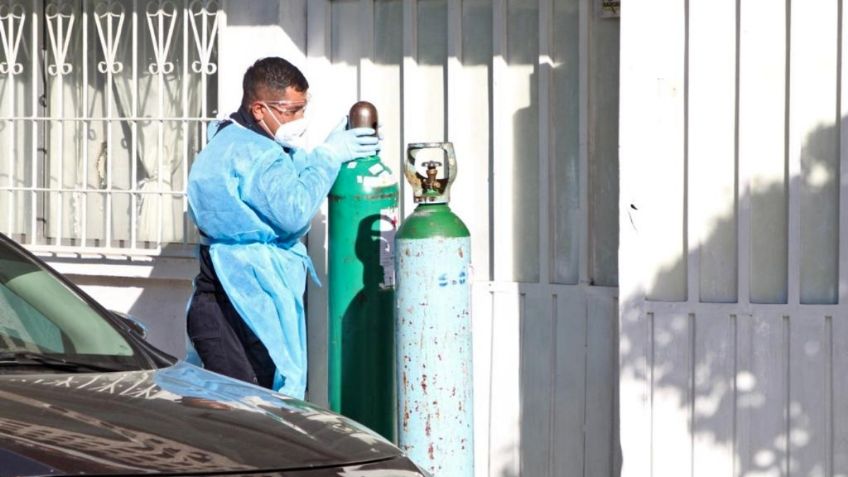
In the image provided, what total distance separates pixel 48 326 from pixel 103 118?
3.41m

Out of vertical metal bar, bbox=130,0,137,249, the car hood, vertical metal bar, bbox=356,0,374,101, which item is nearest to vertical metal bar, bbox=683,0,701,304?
vertical metal bar, bbox=356,0,374,101

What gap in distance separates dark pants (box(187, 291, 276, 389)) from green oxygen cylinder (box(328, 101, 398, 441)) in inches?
13.4

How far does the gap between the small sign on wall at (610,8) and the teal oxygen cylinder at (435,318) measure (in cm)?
100

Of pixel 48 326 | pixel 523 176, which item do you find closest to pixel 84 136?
pixel 523 176

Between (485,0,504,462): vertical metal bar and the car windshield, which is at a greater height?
(485,0,504,462): vertical metal bar

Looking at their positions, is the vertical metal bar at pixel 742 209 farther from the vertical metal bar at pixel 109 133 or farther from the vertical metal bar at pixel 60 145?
the vertical metal bar at pixel 60 145

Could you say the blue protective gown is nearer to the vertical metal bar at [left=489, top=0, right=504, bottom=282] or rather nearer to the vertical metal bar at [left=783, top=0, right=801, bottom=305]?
the vertical metal bar at [left=489, top=0, right=504, bottom=282]

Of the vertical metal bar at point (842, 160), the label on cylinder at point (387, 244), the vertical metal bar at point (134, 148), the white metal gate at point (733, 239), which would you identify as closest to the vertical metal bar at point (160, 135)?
the vertical metal bar at point (134, 148)

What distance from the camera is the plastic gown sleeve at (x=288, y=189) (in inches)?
236

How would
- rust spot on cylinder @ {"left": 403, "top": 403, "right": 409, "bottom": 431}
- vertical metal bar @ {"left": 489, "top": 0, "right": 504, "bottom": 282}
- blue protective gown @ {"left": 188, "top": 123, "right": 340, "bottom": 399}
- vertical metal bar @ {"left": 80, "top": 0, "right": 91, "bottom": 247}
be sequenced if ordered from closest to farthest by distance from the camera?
rust spot on cylinder @ {"left": 403, "top": 403, "right": 409, "bottom": 431} < blue protective gown @ {"left": 188, "top": 123, "right": 340, "bottom": 399} < vertical metal bar @ {"left": 489, "top": 0, "right": 504, "bottom": 282} < vertical metal bar @ {"left": 80, "top": 0, "right": 91, "bottom": 247}

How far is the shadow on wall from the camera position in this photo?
5.73m

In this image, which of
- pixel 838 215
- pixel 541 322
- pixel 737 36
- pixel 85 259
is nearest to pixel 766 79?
pixel 737 36

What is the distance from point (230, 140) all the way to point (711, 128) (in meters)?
1.89

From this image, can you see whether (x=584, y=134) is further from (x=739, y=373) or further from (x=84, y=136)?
(x=84, y=136)
